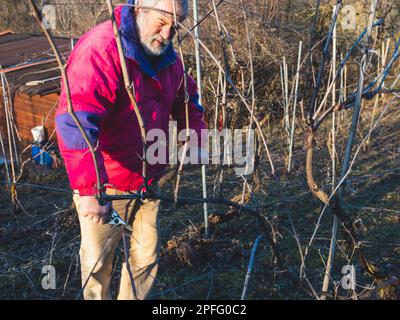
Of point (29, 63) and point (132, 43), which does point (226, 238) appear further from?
point (29, 63)

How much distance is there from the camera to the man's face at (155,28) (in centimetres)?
203

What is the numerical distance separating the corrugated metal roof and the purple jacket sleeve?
3.34 meters

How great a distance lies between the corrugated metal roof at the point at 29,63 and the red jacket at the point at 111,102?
3.19 meters

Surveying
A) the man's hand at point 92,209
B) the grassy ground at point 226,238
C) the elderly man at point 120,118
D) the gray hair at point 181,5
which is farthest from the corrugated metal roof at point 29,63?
the man's hand at point 92,209

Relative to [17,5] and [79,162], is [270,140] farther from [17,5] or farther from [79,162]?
[17,5]

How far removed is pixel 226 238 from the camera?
11.6 feet

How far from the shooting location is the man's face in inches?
80.0

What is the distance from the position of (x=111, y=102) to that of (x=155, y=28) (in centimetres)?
35

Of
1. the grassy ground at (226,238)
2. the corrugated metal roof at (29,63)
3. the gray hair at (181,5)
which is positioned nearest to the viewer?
the gray hair at (181,5)

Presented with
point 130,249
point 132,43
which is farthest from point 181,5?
point 130,249

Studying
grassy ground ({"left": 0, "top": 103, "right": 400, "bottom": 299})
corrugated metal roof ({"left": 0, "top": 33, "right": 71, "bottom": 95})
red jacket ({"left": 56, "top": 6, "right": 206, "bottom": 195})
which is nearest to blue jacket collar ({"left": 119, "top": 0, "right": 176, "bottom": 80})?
red jacket ({"left": 56, "top": 6, "right": 206, "bottom": 195})

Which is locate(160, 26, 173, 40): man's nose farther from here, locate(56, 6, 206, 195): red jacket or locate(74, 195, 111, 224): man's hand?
locate(74, 195, 111, 224): man's hand

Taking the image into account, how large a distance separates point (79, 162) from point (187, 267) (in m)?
1.50

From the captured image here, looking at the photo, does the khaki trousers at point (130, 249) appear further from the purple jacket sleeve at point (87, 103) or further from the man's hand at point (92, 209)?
the purple jacket sleeve at point (87, 103)
